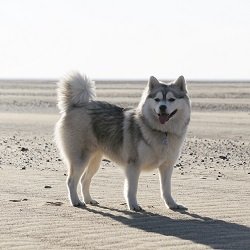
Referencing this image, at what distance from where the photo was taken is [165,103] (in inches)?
367

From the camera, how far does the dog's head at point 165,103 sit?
9.34 m

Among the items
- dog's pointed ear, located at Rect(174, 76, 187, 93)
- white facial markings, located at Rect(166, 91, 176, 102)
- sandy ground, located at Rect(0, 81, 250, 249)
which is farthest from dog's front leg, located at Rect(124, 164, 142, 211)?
dog's pointed ear, located at Rect(174, 76, 187, 93)

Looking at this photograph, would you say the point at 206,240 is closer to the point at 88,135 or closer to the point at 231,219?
the point at 231,219

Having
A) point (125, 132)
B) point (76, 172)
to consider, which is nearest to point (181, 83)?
point (125, 132)

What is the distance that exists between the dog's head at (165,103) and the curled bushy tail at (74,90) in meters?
1.02

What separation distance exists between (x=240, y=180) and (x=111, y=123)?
324cm

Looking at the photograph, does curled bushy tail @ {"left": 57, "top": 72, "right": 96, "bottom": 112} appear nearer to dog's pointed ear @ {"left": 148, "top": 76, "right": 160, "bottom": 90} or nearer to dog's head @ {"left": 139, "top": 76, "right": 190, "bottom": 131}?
dog's head @ {"left": 139, "top": 76, "right": 190, "bottom": 131}

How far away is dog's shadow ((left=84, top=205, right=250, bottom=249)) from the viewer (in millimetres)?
7668

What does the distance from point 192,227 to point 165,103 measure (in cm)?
176

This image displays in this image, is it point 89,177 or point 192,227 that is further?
point 89,177

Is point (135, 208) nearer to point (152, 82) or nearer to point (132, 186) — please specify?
point (132, 186)

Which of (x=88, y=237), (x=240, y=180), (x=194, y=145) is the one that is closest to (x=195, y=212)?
(x=88, y=237)

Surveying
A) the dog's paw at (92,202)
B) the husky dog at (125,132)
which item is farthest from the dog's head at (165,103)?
the dog's paw at (92,202)

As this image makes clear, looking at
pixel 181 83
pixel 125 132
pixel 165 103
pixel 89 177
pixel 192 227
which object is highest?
pixel 181 83
